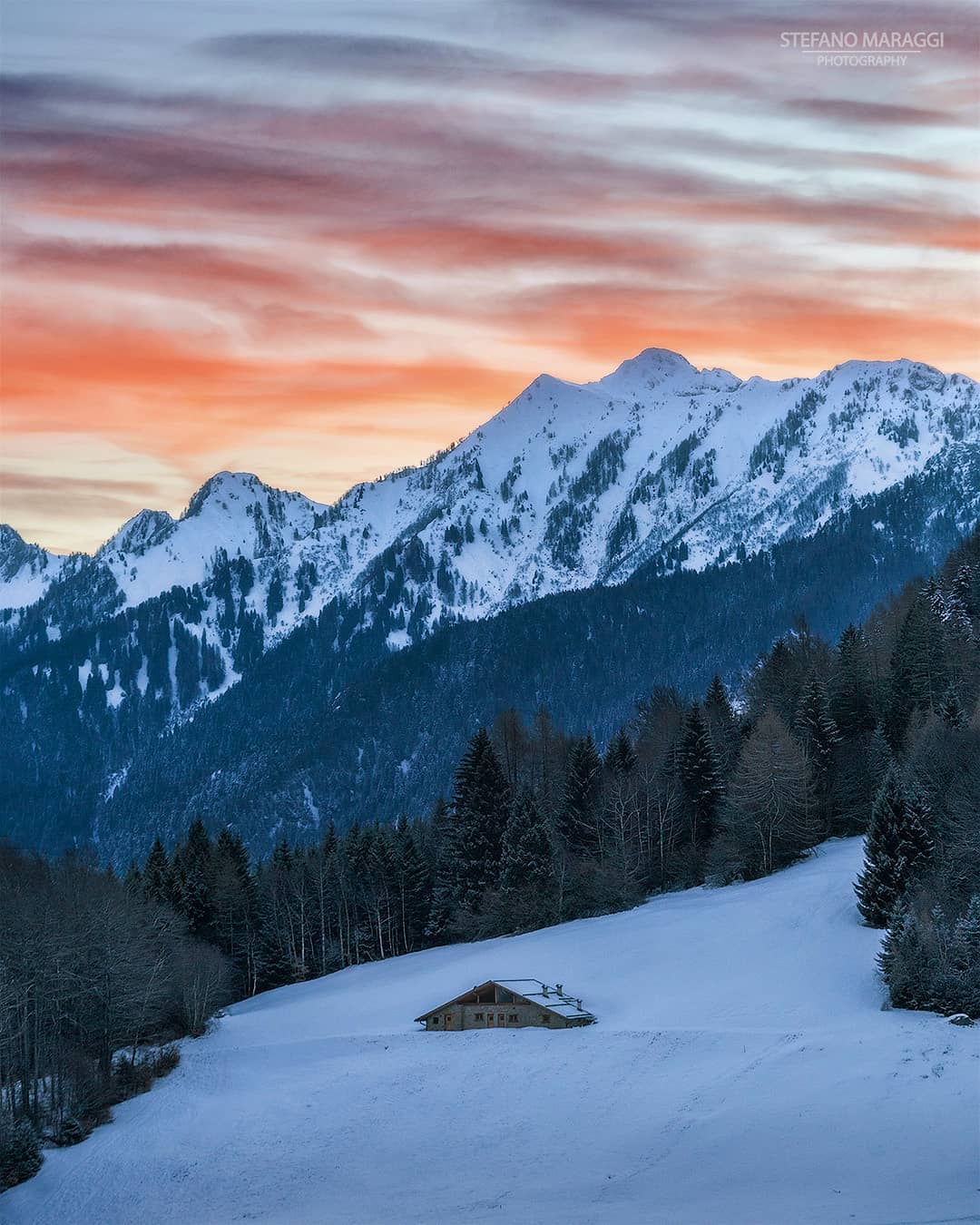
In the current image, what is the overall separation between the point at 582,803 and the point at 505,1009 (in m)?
32.6

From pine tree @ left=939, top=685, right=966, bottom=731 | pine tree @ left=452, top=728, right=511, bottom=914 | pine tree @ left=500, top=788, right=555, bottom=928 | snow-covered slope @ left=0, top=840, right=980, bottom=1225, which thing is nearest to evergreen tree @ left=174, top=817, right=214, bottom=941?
pine tree @ left=452, top=728, right=511, bottom=914

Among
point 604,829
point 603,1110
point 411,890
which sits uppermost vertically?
point 604,829

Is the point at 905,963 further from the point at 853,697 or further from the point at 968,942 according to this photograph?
the point at 853,697

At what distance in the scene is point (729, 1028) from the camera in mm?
65000

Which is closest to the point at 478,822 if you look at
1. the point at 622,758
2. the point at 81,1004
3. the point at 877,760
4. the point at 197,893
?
the point at 622,758

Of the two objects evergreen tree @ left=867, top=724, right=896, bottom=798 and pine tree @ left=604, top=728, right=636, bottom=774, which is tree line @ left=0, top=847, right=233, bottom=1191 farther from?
evergreen tree @ left=867, top=724, right=896, bottom=798

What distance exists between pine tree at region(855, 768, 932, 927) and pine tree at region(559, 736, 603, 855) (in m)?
27.5

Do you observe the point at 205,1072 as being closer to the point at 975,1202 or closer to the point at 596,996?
the point at 596,996

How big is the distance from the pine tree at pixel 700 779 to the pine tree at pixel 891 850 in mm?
23593

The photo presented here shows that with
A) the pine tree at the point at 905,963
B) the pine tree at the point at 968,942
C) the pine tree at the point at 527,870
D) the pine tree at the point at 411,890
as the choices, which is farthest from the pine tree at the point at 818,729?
Answer: the pine tree at the point at 968,942

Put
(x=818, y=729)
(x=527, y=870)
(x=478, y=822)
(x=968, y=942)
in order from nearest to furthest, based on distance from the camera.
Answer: (x=968, y=942) → (x=527, y=870) → (x=818, y=729) → (x=478, y=822)

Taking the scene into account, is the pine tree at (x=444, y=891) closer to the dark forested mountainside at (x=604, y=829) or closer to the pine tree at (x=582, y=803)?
the dark forested mountainside at (x=604, y=829)

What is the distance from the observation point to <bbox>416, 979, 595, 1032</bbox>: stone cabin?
7044cm

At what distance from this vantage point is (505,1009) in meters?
71.9
